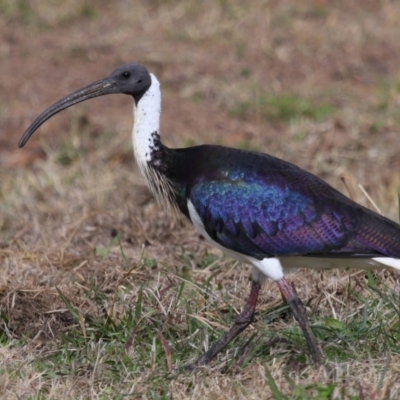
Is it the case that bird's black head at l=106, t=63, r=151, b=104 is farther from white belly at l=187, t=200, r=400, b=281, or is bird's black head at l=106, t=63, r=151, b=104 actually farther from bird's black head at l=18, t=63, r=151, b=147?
white belly at l=187, t=200, r=400, b=281

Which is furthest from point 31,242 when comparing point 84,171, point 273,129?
point 273,129

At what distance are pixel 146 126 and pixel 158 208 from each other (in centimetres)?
257

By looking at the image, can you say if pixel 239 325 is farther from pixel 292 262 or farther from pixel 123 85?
pixel 123 85

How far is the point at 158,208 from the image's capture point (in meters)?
8.36

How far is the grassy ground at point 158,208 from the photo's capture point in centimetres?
543

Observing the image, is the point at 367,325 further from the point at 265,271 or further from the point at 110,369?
the point at 110,369

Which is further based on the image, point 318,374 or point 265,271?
point 265,271

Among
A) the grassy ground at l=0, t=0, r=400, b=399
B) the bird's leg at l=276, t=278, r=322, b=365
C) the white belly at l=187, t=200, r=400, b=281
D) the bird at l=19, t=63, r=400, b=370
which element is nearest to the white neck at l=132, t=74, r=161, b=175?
the bird at l=19, t=63, r=400, b=370

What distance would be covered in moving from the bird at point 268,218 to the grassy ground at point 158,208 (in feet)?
1.10

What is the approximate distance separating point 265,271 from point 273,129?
18.5 feet

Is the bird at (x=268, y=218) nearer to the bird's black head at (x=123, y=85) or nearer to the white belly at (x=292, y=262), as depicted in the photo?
the white belly at (x=292, y=262)

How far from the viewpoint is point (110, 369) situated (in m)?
5.45

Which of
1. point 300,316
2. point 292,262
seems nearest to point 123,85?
point 292,262

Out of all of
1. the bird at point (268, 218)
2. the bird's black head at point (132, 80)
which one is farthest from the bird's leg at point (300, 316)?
the bird's black head at point (132, 80)
